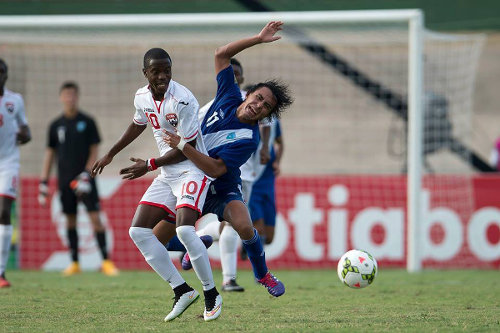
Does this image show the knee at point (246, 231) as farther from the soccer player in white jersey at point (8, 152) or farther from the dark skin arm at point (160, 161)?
the soccer player in white jersey at point (8, 152)

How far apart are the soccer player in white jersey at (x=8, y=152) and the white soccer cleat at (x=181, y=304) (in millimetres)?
3595

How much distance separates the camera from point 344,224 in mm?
13180

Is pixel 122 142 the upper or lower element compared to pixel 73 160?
upper

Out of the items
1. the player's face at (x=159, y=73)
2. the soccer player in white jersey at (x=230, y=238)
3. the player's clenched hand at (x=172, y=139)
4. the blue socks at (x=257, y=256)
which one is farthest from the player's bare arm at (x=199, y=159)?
the soccer player in white jersey at (x=230, y=238)

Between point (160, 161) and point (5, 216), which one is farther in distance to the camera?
point (5, 216)

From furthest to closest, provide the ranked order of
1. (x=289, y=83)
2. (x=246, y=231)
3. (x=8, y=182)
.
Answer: (x=289, y=83)
(x=8, y=182)
(x=246, y=231)

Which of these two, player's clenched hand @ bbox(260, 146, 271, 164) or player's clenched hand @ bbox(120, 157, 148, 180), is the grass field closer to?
player's clenched hand @ bbox(120, 157, 148, 180)

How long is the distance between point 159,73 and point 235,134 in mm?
849

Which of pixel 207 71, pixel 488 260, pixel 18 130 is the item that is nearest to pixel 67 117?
pixel 18 130

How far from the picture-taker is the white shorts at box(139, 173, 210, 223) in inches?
263

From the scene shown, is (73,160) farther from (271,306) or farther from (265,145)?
(271,306)

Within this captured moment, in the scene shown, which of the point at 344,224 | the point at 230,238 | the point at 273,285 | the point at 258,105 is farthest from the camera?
the point at 344,224

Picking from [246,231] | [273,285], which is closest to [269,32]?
[246,231]

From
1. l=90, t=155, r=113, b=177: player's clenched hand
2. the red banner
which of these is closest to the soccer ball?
l=90, t=155, r=113, b=177: player's clenched hand
